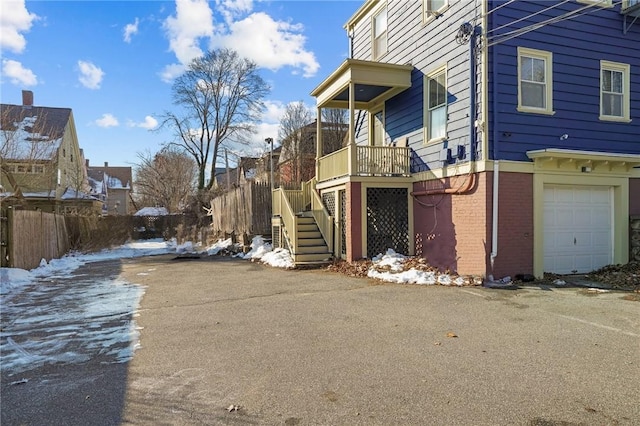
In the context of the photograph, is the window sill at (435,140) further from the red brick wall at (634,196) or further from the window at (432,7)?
the red brick wall at (634,196)

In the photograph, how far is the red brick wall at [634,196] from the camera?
1074 centimetres

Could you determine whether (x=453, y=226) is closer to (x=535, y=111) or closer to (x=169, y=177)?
(x=535, y=111)

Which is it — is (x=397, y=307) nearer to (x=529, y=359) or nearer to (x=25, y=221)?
(x=529, y=359)

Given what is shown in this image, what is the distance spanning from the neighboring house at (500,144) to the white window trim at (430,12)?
34mm

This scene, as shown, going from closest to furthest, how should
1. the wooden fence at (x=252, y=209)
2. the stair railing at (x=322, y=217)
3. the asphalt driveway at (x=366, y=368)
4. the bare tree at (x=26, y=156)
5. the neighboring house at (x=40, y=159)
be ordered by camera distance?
the asphalt driveway at (x=366, y=368), the stair railing at (x=322, y=217), the wooden fence at (x=252, y=209), the neighboring house at (x=40, y=159), the bare tree at (x=26, y=156)

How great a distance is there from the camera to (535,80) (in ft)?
32.2

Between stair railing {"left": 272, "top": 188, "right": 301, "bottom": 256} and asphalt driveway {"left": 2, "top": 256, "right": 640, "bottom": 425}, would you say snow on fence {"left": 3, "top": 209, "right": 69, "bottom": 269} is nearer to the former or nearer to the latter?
asphalt driveway {"left": 2, "top": 256, "right": 640, "bottom": 425}

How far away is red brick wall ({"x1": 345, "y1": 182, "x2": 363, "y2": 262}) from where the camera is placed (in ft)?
37.9

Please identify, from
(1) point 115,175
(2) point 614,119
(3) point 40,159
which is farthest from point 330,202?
(1) point 115,175

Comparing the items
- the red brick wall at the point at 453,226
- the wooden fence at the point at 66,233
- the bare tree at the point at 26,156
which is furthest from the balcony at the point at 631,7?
the bare tree at the point at 26,156

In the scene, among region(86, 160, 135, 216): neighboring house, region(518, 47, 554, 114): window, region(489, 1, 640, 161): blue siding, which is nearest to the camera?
region(489, 1, 640, 161): blue siding

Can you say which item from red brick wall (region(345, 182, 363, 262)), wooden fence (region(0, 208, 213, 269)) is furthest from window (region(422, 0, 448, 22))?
wooden fence (region(0, 208, 213, 269))

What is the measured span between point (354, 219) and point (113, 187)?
62867 mm

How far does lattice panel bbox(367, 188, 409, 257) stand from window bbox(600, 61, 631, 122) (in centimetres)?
546
